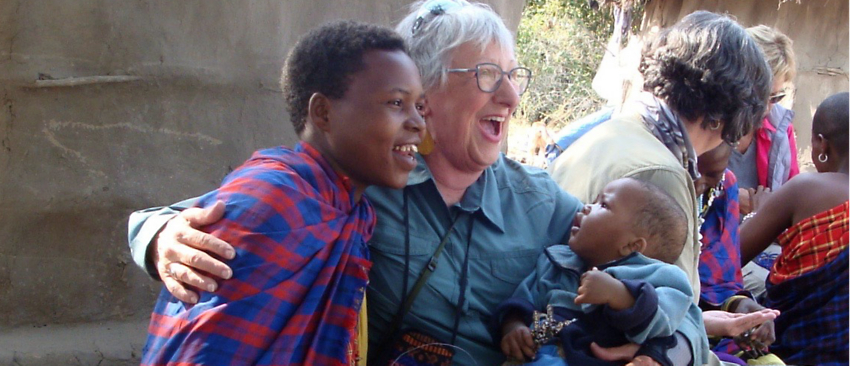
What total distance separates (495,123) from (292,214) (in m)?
0.88

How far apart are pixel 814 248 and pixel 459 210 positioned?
5.54ft

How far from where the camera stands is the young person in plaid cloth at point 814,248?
126 inches

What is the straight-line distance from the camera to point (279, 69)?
3189 millimetres

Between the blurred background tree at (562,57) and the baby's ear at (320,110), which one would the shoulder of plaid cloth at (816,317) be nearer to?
the baby's ear at (320,110)

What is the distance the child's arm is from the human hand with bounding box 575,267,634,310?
0.59ft

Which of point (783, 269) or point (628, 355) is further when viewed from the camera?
point (783, 269)

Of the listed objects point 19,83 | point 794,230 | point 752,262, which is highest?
point 19,83

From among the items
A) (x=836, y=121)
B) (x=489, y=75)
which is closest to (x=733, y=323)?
(x=489, y=75)

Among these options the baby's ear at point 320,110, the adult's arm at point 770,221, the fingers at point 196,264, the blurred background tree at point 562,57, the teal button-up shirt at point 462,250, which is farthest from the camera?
the blurred background tree at point 562,57

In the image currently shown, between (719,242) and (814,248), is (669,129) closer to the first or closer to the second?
(719,242)

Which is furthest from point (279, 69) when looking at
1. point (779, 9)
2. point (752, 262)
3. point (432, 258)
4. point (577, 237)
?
point (779, 9)

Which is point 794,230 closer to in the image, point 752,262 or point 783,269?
point 783,269

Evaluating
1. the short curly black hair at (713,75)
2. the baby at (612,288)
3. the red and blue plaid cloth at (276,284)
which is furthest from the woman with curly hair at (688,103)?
the red and blue plaid cloth at (276,284)

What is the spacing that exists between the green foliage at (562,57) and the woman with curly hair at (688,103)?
11560 millimetres
